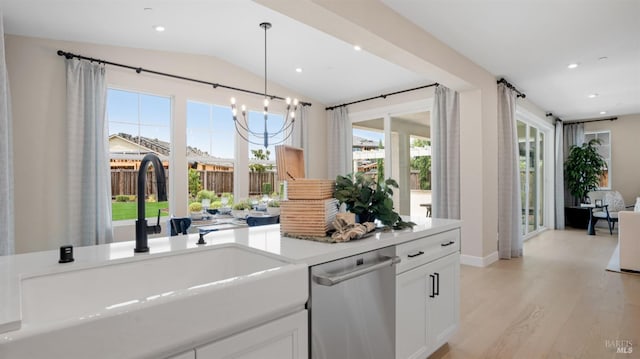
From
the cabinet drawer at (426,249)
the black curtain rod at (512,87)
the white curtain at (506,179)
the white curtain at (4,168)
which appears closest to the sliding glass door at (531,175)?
the black curtain rod at (512,87)

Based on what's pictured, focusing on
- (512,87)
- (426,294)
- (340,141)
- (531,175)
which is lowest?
(426,294)

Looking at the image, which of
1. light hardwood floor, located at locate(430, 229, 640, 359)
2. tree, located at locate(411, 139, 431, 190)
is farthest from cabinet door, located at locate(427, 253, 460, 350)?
tree, located at locate(411, 139, 431, 190)

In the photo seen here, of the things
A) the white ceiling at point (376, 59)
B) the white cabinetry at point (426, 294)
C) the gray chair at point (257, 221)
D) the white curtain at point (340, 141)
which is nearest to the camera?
the white cabinetry at point (426, 294)

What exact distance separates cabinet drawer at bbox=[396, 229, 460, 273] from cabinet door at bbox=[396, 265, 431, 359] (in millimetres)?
43

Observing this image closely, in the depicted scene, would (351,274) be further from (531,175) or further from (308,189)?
(531,175)

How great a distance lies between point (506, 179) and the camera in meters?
5.02

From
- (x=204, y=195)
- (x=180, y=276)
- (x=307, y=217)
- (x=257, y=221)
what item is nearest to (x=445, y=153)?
(x=257, y=221)

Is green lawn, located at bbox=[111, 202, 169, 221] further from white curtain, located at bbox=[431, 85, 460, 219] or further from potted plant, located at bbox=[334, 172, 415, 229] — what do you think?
white curtain, located at bbox=[431, 85, 460, 219]

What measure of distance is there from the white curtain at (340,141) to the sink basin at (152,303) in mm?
5210

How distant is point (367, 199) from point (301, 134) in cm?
465

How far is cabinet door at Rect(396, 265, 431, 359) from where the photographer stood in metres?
1.77

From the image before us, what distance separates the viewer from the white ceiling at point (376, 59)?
125 inches

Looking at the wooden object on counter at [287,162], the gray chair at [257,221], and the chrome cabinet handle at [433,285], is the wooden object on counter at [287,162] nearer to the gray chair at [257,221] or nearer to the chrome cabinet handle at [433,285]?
the gray chair at [257,221]

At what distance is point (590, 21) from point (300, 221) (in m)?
3.59
